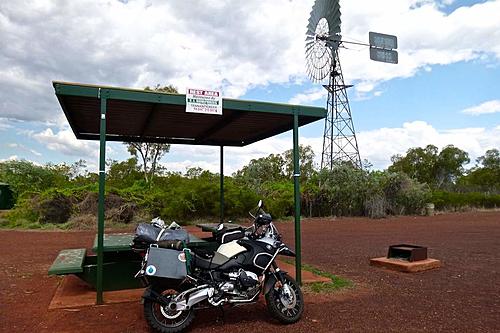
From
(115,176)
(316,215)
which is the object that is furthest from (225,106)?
(115,176)

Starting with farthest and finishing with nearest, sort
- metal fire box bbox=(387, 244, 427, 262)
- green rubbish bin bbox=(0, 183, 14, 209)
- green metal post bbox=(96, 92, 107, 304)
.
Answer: green rubbish bin bbox=(0, 183, 14, 209) → metal fire box bbox=(387, 244, 427, 262) → green metal post bbox=(96, 92, 107, 304)

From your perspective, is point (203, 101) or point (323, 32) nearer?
point (203, 101)

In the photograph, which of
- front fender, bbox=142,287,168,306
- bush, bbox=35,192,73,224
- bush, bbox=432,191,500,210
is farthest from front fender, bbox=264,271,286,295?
bush, bbox=432,191,500,210

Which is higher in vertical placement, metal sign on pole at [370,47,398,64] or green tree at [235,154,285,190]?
metal sign on pole at [370,47,398,64]

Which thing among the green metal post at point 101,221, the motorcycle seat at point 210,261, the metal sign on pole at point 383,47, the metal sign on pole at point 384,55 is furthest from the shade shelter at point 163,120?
the metal sign on pole at point 383,47

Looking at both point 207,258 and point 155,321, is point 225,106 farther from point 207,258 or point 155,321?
point 155,321

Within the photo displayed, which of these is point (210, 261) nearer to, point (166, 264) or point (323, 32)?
point (166, 264)

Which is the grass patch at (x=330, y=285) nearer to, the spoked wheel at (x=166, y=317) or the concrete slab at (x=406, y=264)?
the concrete slab at (x=406, y=264)

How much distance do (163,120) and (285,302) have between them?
13.6 feet

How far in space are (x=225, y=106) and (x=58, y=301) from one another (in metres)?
3.28

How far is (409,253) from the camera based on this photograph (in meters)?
7.83

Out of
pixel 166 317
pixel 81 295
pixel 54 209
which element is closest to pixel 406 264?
pixel 166 317

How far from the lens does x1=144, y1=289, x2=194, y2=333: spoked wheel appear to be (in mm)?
4230

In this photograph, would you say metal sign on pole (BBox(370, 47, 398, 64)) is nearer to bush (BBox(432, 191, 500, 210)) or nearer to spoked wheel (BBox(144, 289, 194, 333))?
bush (BBox(432, 191, 500, 210))
